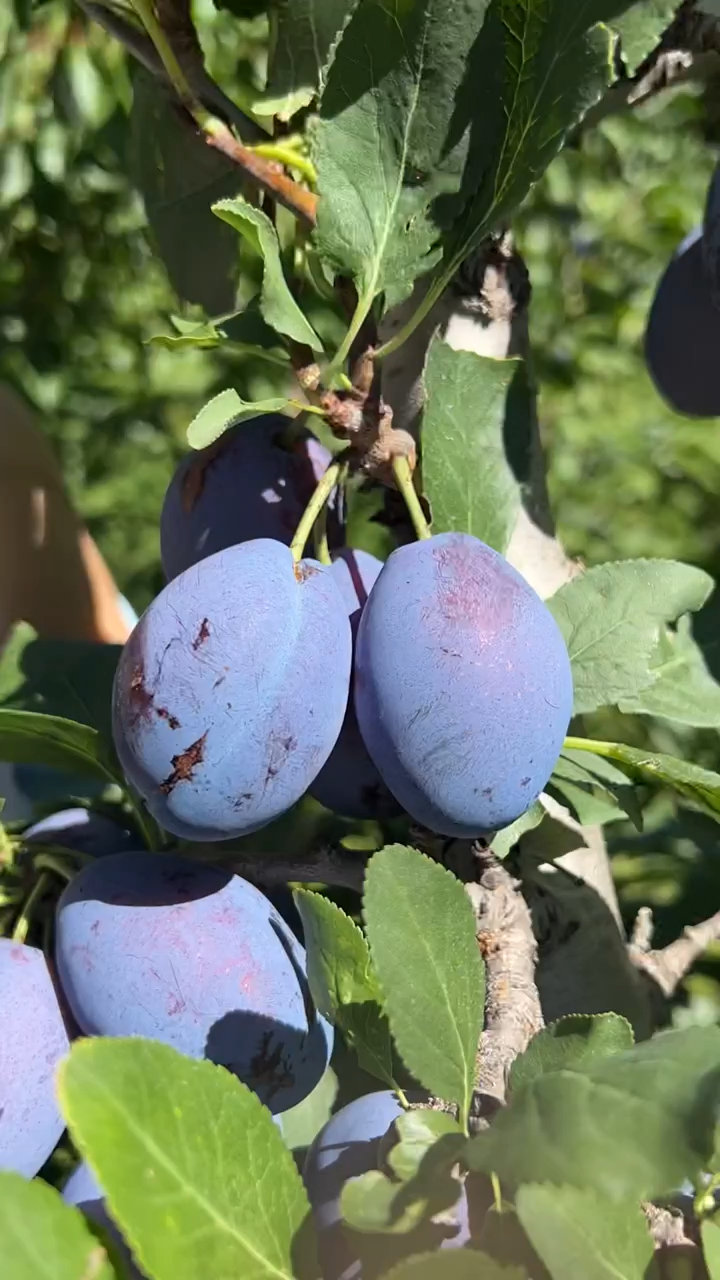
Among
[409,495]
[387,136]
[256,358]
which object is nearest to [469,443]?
[409,495]

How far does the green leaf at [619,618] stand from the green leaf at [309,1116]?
0.30m

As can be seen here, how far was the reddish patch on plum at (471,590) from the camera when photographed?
0.52 meters

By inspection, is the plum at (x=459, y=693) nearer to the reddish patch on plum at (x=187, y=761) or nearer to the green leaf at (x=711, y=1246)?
the reddish patch on plum at (x=187, y=761)

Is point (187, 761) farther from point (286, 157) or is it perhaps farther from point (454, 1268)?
point (286, 157)

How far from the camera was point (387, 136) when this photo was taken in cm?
56

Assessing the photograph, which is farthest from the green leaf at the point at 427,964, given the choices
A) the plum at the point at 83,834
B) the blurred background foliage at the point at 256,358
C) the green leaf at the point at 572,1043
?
the blurred background foliage at the point at 256,358

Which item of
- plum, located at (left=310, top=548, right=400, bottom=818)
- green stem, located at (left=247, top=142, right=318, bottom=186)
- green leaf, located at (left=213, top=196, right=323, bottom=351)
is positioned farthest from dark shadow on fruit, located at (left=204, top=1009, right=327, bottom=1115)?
green stem, located at (left=247, top=142, right=318, bottom=186)

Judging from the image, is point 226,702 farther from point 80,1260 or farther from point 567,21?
point 567,21

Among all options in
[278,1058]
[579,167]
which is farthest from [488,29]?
[579,167]

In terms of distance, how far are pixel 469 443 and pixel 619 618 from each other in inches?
4.7

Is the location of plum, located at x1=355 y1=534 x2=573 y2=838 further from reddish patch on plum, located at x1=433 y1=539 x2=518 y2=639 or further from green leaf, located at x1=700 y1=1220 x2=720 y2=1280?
green leaf, located at x1=700 y1=1220 x2=720 y2=1280

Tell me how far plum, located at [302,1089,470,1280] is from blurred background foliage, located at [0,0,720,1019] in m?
1.13

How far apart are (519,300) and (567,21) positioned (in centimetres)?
20

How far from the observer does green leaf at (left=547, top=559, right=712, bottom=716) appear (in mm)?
614
